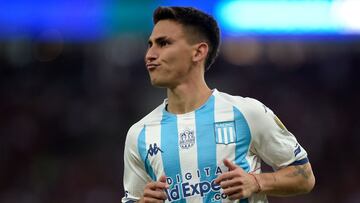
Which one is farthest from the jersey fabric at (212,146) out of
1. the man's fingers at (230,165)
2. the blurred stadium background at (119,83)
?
the blurred stadium background at (119,83)

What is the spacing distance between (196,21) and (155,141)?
682 millimetres

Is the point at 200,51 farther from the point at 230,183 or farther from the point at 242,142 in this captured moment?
the point at 230,183

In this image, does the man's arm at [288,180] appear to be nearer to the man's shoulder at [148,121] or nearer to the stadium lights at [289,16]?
the man's shoulder at [148,121]

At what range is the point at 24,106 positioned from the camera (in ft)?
50.7

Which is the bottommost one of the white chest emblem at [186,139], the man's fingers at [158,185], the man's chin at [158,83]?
the man's fingers at [158,185]

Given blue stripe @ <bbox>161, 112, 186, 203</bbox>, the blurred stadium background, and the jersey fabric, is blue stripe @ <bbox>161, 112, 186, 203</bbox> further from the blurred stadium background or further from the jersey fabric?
the blurred stadium background

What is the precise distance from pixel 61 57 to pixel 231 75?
359 cm

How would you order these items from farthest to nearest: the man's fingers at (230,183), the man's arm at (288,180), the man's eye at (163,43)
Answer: the man's eye at (163,43) < the man's arm at (288,180) < the man's fingers at (230,183)

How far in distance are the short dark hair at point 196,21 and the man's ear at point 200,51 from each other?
0.04 meters

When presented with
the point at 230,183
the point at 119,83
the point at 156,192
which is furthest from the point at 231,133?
the point at 119,83

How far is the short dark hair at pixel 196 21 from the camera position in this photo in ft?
13.3

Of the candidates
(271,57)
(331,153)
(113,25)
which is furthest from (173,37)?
(271,57)

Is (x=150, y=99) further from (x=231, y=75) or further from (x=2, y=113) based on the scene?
(x=2, y=113)

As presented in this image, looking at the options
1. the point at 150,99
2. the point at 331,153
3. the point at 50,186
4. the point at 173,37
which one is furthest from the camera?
the point at 150,99
